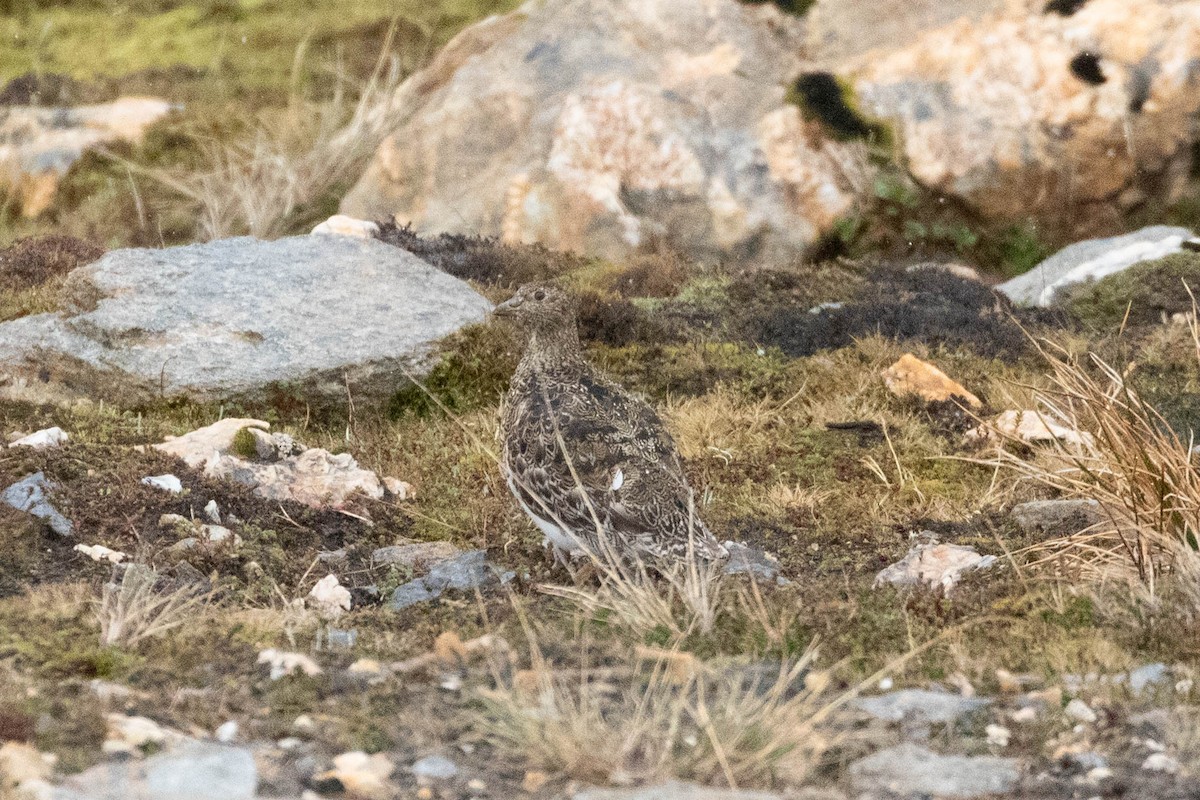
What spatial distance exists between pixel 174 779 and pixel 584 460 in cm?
299

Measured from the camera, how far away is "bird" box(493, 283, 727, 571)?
6.66 m

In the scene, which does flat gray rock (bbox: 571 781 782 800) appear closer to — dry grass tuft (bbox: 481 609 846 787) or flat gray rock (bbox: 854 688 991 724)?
dry grass tuft (bbox: 481 609 846 787)

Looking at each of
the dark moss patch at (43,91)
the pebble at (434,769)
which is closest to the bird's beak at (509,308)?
the pebble at (434,769)

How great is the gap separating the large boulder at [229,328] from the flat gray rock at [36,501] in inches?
76.9

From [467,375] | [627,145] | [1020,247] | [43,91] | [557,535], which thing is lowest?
[1020,247]

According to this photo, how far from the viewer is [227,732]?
4.65 meters

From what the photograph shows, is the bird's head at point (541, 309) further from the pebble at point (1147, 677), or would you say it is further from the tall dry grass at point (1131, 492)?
the pebble at point (1147, 677)

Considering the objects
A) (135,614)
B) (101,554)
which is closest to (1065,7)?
(101,554)

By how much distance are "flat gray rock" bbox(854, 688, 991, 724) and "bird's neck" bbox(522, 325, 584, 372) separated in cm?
311

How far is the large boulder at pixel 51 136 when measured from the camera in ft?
54.3

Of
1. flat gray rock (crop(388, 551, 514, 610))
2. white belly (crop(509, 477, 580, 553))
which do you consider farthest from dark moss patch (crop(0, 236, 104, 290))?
white belly (crop(509, 477, 580, 553))

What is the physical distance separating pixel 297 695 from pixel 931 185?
11429 mm

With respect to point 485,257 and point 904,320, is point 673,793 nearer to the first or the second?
point 904,320

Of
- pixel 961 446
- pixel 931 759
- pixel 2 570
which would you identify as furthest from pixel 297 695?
pixel 961 446
